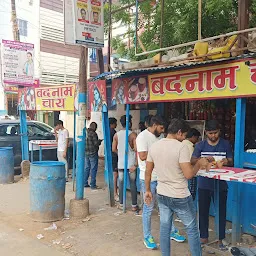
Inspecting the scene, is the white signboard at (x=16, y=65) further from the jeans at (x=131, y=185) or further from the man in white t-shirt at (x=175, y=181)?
the man in white t-shirt at (x=175, y=181)

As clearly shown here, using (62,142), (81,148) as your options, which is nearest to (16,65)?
(62,142)

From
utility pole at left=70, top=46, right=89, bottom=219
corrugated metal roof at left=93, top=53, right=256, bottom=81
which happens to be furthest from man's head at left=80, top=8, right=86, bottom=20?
corrugated metal roof at left=93, top=53, right=256, bottom=81

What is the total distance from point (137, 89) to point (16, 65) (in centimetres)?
520

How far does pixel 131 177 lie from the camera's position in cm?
604

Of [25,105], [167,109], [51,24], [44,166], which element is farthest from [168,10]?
[51,24]

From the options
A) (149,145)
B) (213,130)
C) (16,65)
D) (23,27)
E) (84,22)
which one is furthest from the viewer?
(23,27)

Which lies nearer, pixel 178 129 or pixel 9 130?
pixel 178 129

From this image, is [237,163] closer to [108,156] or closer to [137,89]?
[137,89]

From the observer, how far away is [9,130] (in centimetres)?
1012

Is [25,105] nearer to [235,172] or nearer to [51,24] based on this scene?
[235,172]

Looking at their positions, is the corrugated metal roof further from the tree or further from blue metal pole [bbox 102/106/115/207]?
the tree

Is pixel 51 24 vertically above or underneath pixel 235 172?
above

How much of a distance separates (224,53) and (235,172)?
1618mm

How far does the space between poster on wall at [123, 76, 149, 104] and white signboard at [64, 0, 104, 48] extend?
2.81 feet
